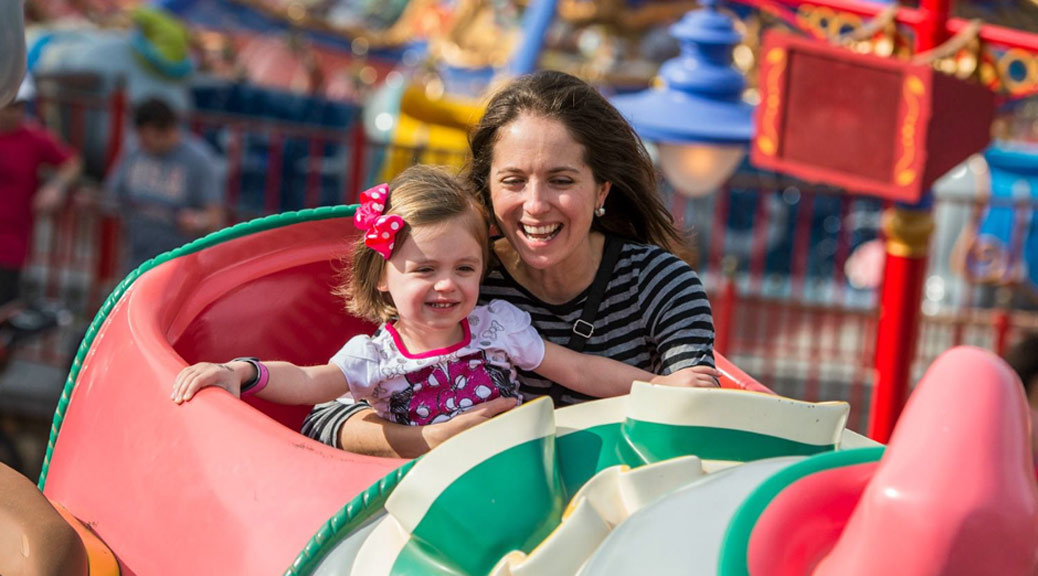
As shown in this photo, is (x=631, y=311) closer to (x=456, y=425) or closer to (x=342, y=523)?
(x=456, y=425)

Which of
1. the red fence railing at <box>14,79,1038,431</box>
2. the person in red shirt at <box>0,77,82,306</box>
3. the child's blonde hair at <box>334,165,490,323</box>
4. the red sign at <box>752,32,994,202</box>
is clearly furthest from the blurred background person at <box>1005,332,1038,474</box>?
the person in red shirt at <box>0,77,82,306</box>

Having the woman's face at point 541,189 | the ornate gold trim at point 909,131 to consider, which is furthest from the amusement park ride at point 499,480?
the ornate gold trim at point 909,131

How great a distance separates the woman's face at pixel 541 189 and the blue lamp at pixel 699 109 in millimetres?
2164

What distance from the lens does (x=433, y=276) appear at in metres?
1.80

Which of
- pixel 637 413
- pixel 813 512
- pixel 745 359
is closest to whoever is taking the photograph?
pixel 813 512

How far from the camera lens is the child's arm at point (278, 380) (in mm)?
1710

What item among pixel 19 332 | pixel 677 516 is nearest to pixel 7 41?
pixel 677 516

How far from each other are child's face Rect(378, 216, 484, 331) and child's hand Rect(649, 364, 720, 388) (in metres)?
0.29

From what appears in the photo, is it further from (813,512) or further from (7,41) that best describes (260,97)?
(813,512)

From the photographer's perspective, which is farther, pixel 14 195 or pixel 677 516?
pixel 14 195

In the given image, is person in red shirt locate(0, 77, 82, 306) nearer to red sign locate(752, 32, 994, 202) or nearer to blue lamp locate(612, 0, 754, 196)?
blue lamp locate(612, 0, 754, 196)

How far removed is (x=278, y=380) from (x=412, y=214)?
31 cm

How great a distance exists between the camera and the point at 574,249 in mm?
2008

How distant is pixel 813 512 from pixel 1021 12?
956 centimetres
